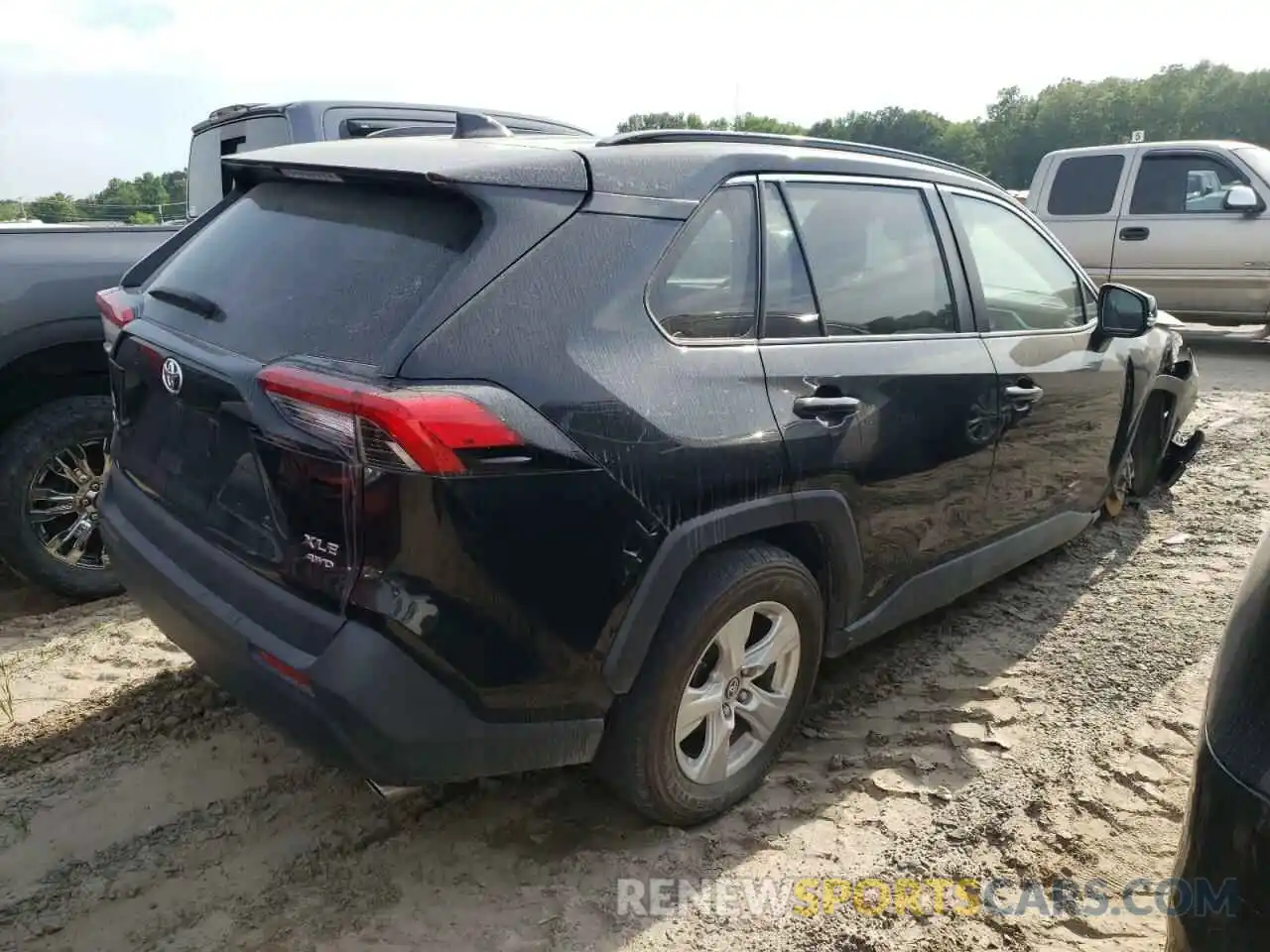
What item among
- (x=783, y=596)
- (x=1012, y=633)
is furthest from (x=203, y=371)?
(x=1012, y=633)

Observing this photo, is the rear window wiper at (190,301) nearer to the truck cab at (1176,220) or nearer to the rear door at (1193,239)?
the truck cab at (1176,220)

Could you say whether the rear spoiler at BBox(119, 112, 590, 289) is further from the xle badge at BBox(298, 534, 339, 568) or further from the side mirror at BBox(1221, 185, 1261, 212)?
the side mirror at BBox(1221, 185, 1261, 212)

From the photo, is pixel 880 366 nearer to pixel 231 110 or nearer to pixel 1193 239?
Result: pixel 231 110

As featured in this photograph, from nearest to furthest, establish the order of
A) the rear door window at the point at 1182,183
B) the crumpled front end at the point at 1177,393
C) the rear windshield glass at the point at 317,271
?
1. the rear windshield glass at the point at 317,271
2. the crumpled front end at the point at 1177,393
3. the rear door window at the point at 1182,183

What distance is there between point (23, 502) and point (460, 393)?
273 centimetres

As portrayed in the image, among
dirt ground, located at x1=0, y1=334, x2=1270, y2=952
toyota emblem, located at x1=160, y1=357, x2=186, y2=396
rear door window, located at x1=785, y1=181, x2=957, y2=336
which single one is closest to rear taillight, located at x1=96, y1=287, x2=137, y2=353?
toyota emblem, located at x1=160, y1=357, x2=186, y2=396

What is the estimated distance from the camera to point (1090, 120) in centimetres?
6825

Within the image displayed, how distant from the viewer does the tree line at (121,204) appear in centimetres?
570

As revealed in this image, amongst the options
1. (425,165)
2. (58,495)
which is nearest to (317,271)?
(425,165)

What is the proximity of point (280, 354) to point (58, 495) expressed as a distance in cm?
231

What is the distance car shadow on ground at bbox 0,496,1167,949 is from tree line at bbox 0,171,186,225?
2990mm

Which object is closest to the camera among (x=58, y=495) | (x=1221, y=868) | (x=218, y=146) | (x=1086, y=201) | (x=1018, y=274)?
(x=1221, y=868)

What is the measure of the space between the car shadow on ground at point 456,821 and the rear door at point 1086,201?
27.1 ft

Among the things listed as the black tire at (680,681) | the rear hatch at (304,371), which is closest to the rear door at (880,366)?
the black tire at (680,681)
